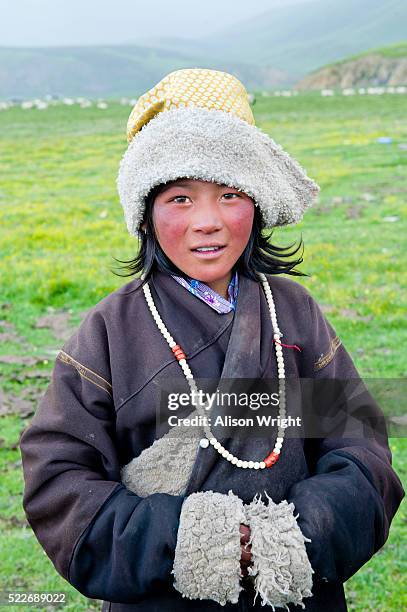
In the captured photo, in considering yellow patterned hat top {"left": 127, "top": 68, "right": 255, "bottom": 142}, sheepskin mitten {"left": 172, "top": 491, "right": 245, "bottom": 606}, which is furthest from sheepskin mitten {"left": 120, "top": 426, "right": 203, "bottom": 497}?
yellow patterned hat top {"left": 127, "top": 68, "right": 255, "bottom": 142}

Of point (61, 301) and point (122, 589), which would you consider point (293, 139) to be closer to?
point (61, 301)

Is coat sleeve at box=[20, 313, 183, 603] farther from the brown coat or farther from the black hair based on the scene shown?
the black hair

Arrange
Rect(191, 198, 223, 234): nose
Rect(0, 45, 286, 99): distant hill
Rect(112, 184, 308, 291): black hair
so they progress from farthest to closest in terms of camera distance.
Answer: Rect(0, 45, 286, 99): distant hill
Rect(112, 184, 308, 291): black hair
Rect(191, 198, 223, 234): nose

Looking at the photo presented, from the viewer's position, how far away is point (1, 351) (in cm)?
636

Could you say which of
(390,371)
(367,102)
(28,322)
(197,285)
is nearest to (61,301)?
(28,322)

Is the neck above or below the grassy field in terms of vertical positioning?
above

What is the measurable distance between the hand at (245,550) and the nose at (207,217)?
2.43ft

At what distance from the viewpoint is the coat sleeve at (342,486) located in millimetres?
1863

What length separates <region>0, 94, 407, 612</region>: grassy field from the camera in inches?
151

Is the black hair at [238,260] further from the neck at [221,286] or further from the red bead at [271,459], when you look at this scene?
the red bead at [271,459]

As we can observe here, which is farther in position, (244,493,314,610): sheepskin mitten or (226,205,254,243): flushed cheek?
(226,205,254,243): flushed cheek

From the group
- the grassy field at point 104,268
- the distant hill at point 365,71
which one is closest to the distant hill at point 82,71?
the distant hill at point 365,71

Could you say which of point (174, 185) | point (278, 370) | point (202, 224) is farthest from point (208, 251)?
point (278, 370)

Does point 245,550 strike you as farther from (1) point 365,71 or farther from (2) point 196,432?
(1) point 365,71
